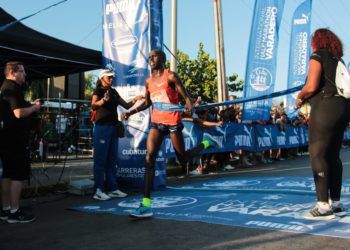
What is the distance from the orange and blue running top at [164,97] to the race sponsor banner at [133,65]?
2107mm

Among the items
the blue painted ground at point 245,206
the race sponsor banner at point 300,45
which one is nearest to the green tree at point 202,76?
the race sponsor banner at point 300,45

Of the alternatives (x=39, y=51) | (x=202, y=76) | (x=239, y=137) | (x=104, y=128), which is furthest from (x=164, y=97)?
(x=202, y=76)

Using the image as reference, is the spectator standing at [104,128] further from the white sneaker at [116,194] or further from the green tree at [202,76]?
the green tree at [202,76]

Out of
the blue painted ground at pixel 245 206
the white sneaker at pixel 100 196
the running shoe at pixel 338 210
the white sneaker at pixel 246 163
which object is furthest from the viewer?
the white sneaker at pixel 246 163

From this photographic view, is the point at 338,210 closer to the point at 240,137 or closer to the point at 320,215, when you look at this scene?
the point at 320,215

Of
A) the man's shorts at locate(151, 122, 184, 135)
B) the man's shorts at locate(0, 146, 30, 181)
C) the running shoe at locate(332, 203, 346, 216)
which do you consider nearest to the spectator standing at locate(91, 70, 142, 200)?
the man's shorts at locate(151, 122, 184, 135)

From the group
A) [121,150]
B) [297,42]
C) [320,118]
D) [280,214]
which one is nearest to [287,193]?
[280,214]

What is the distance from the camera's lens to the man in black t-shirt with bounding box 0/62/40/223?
13.9 feet

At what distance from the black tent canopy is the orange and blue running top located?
362 centimetres

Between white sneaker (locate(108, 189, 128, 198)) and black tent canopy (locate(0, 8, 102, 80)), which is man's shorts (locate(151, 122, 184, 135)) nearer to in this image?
white sneaker (locate(108, 189, 128, 198))

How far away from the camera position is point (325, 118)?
391 cm

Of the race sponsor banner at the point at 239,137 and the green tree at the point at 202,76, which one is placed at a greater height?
the green tree at the point at 202,76

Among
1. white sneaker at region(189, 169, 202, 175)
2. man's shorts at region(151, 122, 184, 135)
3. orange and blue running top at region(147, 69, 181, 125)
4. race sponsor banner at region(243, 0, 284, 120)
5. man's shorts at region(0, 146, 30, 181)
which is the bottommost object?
white sneaker at region(189, 169, 202, 175)

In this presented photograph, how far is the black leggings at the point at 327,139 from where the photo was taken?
3.90m
